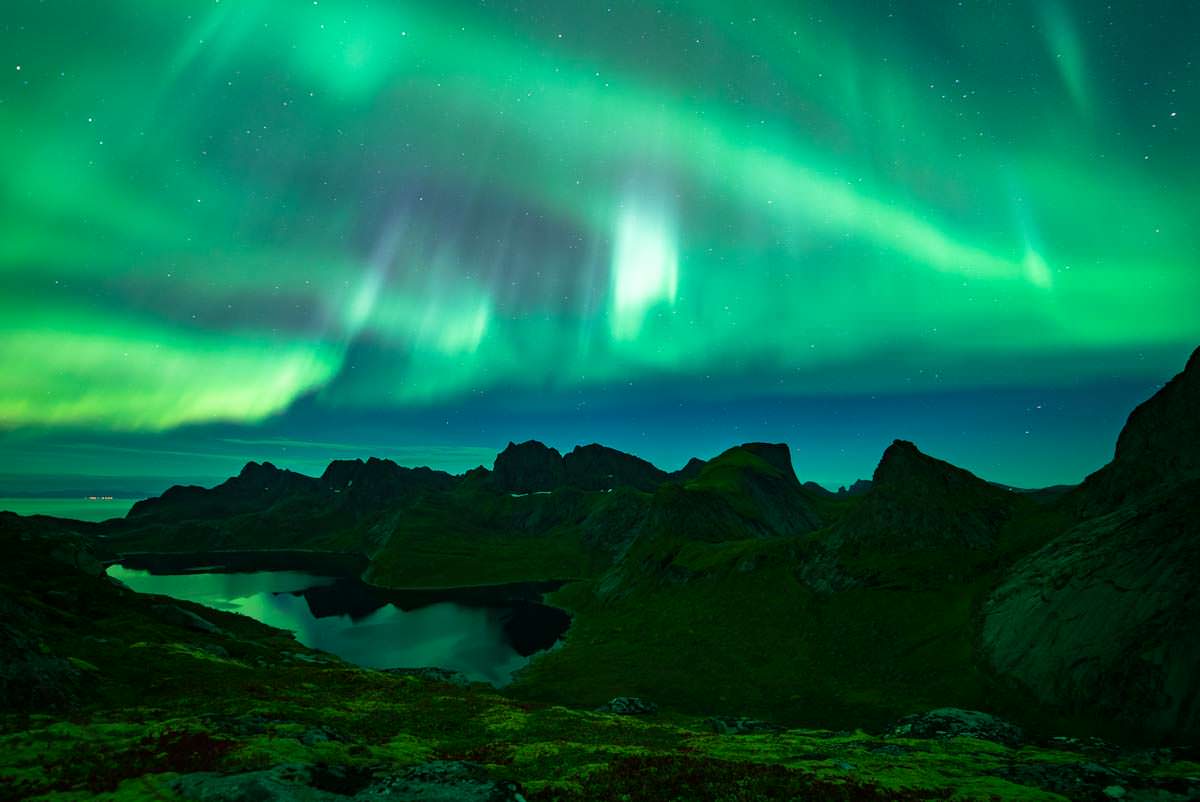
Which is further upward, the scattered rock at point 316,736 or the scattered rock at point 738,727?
the scattered rock at point 316,736

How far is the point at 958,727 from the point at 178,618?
10678cm

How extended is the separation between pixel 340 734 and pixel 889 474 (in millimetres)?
150304

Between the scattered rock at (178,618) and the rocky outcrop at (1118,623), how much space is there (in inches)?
4785

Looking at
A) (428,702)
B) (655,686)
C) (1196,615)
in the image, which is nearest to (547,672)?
(655,686)

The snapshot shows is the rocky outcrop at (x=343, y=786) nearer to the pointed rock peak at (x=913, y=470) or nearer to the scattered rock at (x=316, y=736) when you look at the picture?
the scattered rock at (x=316, y=736)

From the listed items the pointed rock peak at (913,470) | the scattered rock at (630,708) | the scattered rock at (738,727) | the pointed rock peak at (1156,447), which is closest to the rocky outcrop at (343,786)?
the scattered rock at (738,727)

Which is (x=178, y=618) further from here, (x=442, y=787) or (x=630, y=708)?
(x=442, y=787)

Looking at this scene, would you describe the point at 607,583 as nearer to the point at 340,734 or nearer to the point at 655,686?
the point at 655,686

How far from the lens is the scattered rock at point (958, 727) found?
54.5 m

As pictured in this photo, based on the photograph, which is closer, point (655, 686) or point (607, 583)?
point (655, 686)

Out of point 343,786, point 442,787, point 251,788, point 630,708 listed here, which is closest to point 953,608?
point 630,708

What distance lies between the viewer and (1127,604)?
6950cm

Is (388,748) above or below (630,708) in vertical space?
above

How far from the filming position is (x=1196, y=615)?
6144 centimetres
